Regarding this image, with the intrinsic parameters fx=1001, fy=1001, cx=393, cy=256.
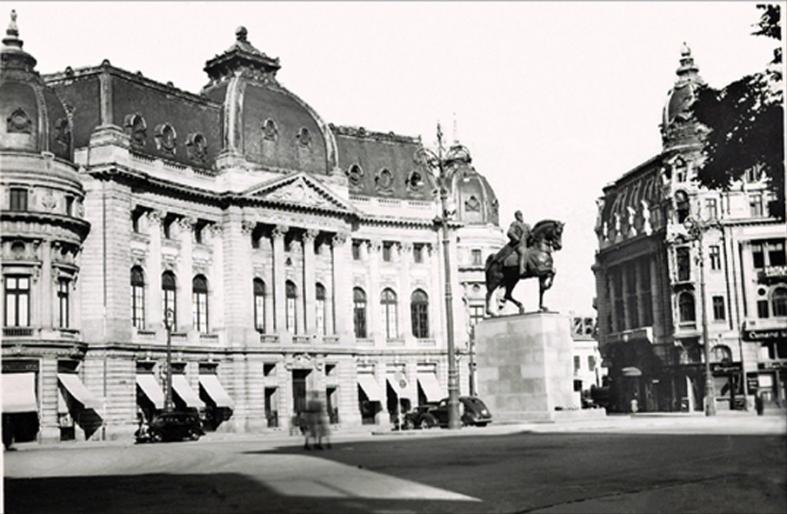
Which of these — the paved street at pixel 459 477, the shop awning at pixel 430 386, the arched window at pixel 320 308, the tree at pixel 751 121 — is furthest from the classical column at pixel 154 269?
the tree at pixel 751 121

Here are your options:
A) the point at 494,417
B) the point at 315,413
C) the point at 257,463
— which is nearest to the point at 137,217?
the point at 494,417

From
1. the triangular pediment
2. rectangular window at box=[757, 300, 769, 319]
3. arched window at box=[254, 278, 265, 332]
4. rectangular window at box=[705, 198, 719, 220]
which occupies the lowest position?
rectangular window at box=[757, 300, 769, 319]

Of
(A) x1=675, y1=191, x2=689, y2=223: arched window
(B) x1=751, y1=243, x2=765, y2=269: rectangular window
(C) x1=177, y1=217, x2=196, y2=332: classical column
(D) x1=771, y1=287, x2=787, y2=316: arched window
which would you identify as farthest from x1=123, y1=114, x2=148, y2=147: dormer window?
(B) x1=751, y1=243, x2=765, y2=269: rectangular window

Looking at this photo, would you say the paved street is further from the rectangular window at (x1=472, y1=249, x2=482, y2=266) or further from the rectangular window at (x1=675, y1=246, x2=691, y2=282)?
the rectangular window at (x1=472, y1=249, x2=482, y2=266)

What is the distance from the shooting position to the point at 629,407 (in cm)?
7638

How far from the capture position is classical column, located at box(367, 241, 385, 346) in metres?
72.1

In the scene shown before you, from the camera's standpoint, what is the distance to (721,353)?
7044cm

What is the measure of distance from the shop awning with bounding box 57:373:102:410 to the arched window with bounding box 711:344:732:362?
139ft

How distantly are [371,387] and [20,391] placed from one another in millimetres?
28453

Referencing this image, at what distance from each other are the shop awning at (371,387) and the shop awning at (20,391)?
87.5ft

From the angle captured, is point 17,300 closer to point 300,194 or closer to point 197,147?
point 197,147

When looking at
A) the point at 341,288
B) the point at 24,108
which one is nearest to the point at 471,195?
the point at 341,288

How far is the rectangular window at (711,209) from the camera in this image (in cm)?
6694

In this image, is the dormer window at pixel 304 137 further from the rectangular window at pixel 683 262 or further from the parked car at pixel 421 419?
the rectangular window at pixel 683 262
